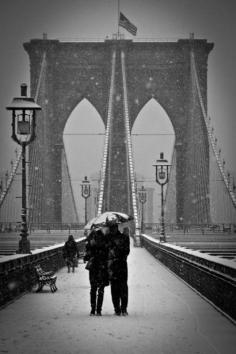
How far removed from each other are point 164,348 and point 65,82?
8662 centimetres

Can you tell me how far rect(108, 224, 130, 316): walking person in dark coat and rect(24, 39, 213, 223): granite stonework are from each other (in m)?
72.3

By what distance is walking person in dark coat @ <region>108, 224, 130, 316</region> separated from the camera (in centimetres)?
1104

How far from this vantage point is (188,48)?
91250 mm

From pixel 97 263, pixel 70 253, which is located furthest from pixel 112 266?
pixel 70 253

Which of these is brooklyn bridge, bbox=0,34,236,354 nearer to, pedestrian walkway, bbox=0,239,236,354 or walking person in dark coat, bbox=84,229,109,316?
pedestrian walkway, bbox=0,239,236,354

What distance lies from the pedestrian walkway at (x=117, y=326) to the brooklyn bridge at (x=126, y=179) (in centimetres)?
21

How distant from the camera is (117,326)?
32.4ft

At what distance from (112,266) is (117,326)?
1.32m

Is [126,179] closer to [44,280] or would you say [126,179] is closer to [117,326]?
[44,280]

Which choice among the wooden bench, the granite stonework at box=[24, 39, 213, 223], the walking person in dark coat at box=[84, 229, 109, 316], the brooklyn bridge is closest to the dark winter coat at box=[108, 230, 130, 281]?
the walking person in dark coat at box=[84, 229, 109, 316]

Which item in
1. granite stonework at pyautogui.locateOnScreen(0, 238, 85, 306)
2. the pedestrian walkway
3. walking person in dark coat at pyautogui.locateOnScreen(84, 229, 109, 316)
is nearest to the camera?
the pedestrian walkway

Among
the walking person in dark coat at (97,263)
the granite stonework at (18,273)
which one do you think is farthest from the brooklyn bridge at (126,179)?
the walking person in dark coat at (97,263)

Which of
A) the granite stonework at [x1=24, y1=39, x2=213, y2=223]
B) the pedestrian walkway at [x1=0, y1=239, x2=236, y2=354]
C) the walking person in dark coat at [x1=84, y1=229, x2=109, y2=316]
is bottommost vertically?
the pedestrian walkway at [x1=0, y1=239, x2=236, y2=354]

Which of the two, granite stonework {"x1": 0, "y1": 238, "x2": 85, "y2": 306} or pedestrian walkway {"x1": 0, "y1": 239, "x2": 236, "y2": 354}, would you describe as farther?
granite stonework {"x1": 0, "y1": 238, "x2": 85, "y2": 306}
